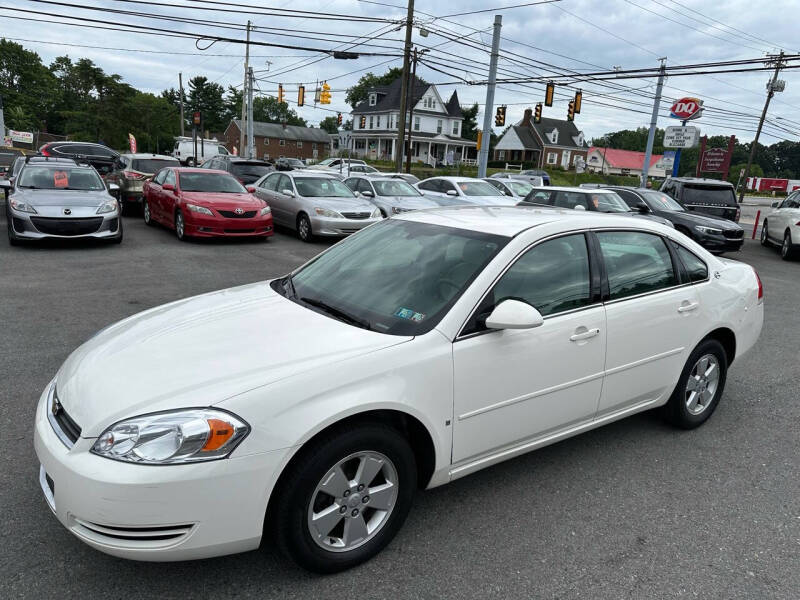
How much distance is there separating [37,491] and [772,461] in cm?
441

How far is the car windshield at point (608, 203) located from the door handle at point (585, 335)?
409 inches

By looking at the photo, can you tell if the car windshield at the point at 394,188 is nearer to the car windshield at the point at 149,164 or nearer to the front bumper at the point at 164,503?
the car windshield at the point at 149,164

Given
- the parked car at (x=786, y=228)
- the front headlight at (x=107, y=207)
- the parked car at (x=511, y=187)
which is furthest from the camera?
the parked car at (x=511, y=187)

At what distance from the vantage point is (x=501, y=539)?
2812mm

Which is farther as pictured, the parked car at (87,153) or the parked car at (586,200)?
the parked car at (87,153)

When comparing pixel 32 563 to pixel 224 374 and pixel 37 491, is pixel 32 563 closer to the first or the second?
pixel 37 491

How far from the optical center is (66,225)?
9.77 m

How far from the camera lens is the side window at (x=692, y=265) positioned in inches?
155

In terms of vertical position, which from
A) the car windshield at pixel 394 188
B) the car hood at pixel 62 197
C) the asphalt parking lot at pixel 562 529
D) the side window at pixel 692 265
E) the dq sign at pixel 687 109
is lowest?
the asphalt parking lot at pixel 562 529

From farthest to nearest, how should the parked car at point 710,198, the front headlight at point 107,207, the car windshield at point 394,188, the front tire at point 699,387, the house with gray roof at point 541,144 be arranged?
the house with gray roof at point 541,144 → the parked car at point 710,198 → the car windshield at point 394,188 → the front headlight at point 107,207 → the front tire at point 699,387

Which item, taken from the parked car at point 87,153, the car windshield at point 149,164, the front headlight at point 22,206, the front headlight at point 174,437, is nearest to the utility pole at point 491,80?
the car windshield at point 149,164

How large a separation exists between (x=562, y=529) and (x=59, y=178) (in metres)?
11.2

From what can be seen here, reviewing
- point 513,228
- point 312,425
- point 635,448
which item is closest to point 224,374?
point 312,425

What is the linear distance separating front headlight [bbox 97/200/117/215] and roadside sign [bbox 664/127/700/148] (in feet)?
93.7
